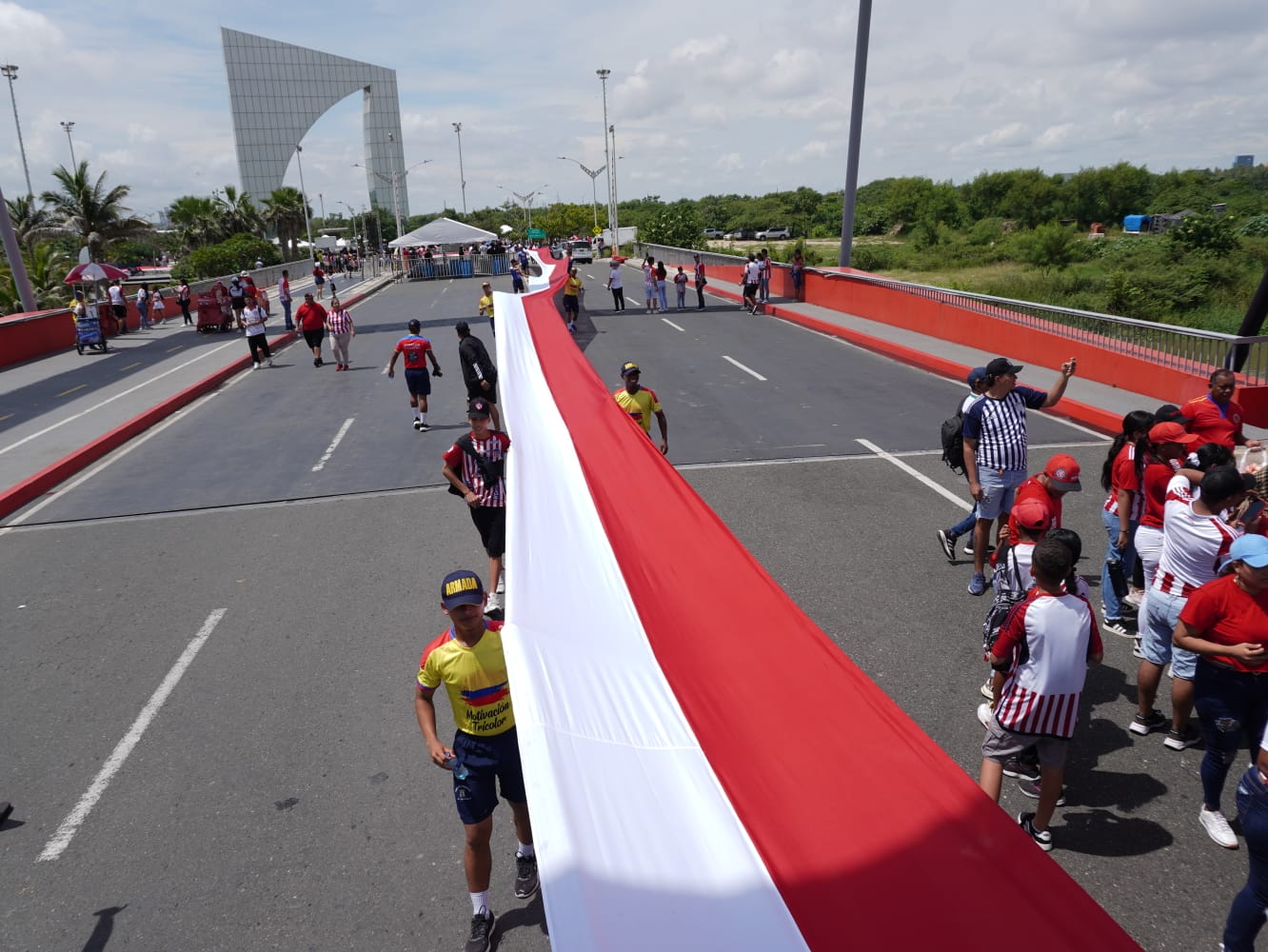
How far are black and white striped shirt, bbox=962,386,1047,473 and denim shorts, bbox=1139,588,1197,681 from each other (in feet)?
5.99

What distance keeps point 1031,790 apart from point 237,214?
7724 cm

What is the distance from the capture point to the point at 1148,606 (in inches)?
213

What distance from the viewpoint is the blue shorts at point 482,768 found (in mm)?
Answer: 4035

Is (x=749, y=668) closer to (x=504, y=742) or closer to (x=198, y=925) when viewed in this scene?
(x=504, y=742)

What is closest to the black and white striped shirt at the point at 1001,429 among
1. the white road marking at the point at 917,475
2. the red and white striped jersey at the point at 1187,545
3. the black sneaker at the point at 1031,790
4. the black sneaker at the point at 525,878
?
the red and white striped jersey at the point at 1187,545

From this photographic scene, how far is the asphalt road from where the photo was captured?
14.2ft

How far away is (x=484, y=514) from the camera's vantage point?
7.45 m

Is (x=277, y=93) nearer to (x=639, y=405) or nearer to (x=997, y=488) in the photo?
(x=639, y=405)

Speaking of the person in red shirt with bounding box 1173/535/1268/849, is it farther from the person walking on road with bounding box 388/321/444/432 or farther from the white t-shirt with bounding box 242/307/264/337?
the white t-shirt with bounding box 242/307/264/337

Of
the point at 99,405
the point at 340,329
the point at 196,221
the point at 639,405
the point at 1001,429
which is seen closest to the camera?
the point at 1001,429

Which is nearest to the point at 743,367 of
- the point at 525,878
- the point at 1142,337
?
the point at 1142,337

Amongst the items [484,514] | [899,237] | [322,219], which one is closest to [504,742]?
[484,514]

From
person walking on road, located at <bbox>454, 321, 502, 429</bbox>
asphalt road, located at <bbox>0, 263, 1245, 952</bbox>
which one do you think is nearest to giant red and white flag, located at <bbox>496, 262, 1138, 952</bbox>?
asphalt road, located at <bbox>0, 263, 1245, 952</bbox>

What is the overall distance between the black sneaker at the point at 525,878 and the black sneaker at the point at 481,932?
0.27m
